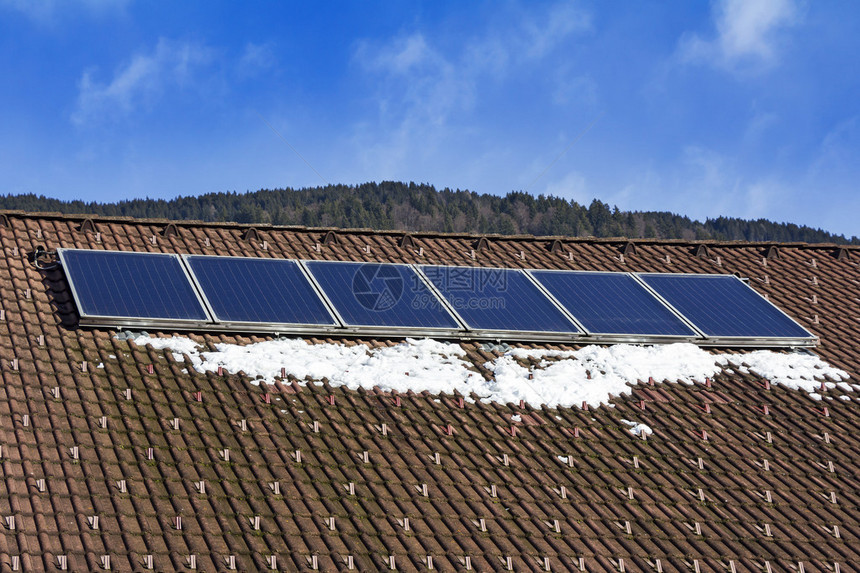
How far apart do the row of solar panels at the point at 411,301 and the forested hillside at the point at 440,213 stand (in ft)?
203

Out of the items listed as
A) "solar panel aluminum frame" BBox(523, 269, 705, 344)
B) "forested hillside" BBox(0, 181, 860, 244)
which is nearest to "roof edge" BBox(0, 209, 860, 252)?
"solar panel aluminum frame" BBox(523, 269, 705, 344)

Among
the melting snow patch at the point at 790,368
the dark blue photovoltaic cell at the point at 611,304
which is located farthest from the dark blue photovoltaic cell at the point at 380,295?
the melting snow patch at the point at 790,368

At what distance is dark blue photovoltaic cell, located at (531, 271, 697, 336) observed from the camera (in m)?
15.1

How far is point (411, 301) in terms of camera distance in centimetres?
1483

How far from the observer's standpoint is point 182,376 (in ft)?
39.0

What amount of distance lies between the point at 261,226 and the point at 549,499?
315 inches

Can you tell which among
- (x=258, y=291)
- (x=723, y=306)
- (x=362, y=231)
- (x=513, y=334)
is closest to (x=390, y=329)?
(x=513, y=334)

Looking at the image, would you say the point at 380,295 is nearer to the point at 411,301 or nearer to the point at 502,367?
the point at 411,301

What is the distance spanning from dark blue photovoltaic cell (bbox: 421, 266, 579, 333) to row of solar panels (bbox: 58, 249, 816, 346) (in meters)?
0.02

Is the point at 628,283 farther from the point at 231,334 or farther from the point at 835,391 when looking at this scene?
the point at 231,334

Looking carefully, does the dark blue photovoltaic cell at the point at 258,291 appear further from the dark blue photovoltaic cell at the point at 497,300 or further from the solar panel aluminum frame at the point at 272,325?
the dark blue photovoltaic cell at the point at 497,300

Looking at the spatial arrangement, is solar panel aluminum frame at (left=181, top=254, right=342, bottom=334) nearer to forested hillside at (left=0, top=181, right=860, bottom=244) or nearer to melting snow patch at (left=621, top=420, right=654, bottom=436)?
melting snow patch at (left=621, top=420, right=654, bottom=436)

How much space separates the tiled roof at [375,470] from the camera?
9.40 m

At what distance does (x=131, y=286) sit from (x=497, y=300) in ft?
18.8
